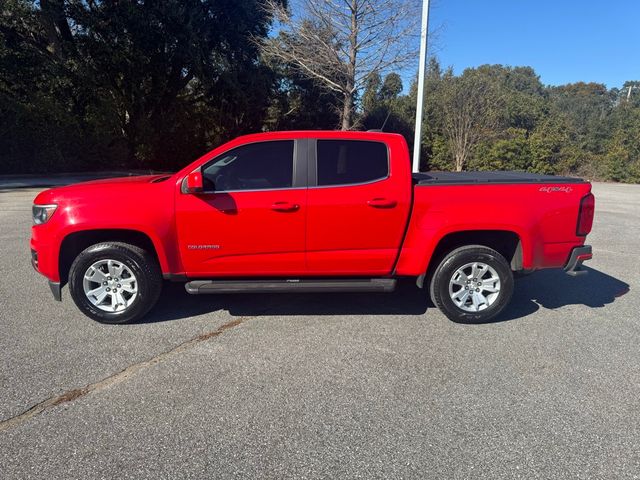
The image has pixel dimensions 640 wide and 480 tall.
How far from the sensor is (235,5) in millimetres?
21156

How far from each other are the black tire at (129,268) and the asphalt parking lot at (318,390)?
136 mm

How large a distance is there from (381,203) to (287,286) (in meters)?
1.20

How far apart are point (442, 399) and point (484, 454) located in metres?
0.57

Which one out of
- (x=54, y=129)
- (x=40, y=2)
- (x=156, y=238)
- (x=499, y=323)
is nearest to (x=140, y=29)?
(x=40, y=2)

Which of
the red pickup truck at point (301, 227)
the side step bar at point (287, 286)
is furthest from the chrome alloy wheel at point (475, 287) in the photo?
the side step bar at point (287, 286)

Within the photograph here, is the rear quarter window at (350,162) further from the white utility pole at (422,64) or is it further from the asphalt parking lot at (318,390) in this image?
the white utility pole at (422,64)

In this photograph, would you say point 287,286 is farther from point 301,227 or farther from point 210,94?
point 210,94

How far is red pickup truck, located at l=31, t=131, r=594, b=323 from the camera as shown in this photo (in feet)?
13.7

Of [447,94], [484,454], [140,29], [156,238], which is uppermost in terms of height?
[140,29]

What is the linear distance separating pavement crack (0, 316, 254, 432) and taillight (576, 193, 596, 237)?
11.6 feet

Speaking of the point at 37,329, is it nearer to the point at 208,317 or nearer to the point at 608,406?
the point at 208,317

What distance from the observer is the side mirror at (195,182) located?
158 inches

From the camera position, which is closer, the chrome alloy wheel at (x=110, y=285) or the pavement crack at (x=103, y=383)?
the pavement crack at (x=103, y=383)

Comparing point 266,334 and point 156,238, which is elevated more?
point 156,238
